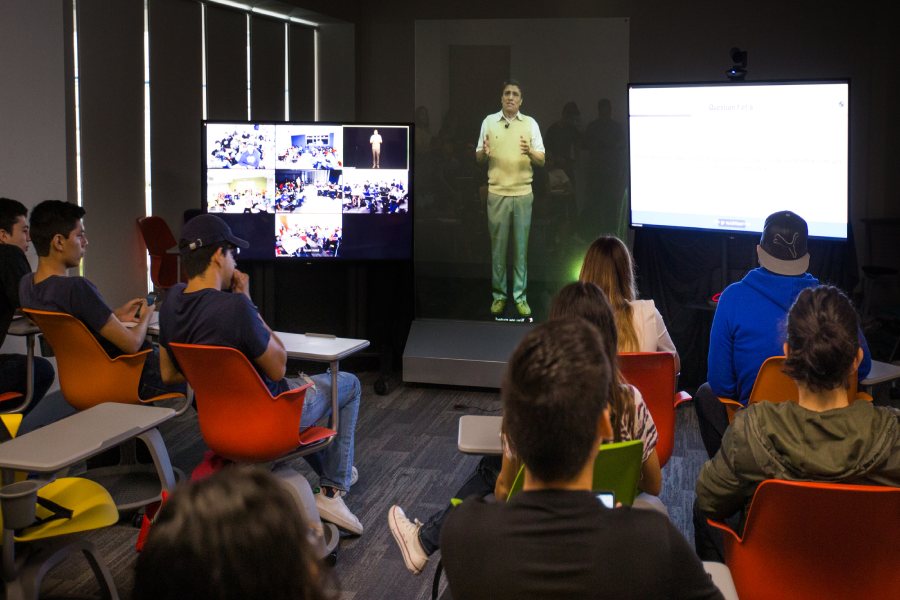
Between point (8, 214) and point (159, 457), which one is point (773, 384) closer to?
point (159, 457)

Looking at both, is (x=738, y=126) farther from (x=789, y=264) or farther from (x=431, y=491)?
(x=431, y=491)

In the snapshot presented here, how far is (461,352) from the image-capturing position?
20.4ft

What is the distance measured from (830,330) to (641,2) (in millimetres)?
6893

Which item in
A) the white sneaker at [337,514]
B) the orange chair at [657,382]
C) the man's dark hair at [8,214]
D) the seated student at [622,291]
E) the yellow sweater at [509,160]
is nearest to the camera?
the orange chair at [657,382]

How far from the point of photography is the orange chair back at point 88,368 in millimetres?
3666

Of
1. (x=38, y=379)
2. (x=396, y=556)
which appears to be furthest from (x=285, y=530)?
(x=38, y=379)

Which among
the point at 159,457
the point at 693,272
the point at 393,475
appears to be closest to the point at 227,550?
the point at 159,457

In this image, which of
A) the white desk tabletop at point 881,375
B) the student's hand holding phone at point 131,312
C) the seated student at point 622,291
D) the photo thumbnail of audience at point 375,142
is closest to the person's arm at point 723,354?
the seated student at point 622,291

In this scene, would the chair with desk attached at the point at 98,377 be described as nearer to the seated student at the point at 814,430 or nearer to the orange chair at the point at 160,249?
the seated student at the point at 814,430

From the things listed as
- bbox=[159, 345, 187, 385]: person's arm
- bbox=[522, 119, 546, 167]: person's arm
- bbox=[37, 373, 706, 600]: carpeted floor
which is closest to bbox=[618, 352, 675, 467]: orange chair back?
bbox=[37, 373, 706, 600]: carpeted floor

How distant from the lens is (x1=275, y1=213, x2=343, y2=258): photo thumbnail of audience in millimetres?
6117

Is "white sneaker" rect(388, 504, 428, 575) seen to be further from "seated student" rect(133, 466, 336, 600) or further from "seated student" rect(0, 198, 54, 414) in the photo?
"seated student" rect(133, 466, 336, 600)

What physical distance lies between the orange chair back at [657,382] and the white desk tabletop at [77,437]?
1.55m

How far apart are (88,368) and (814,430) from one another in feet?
9.17
